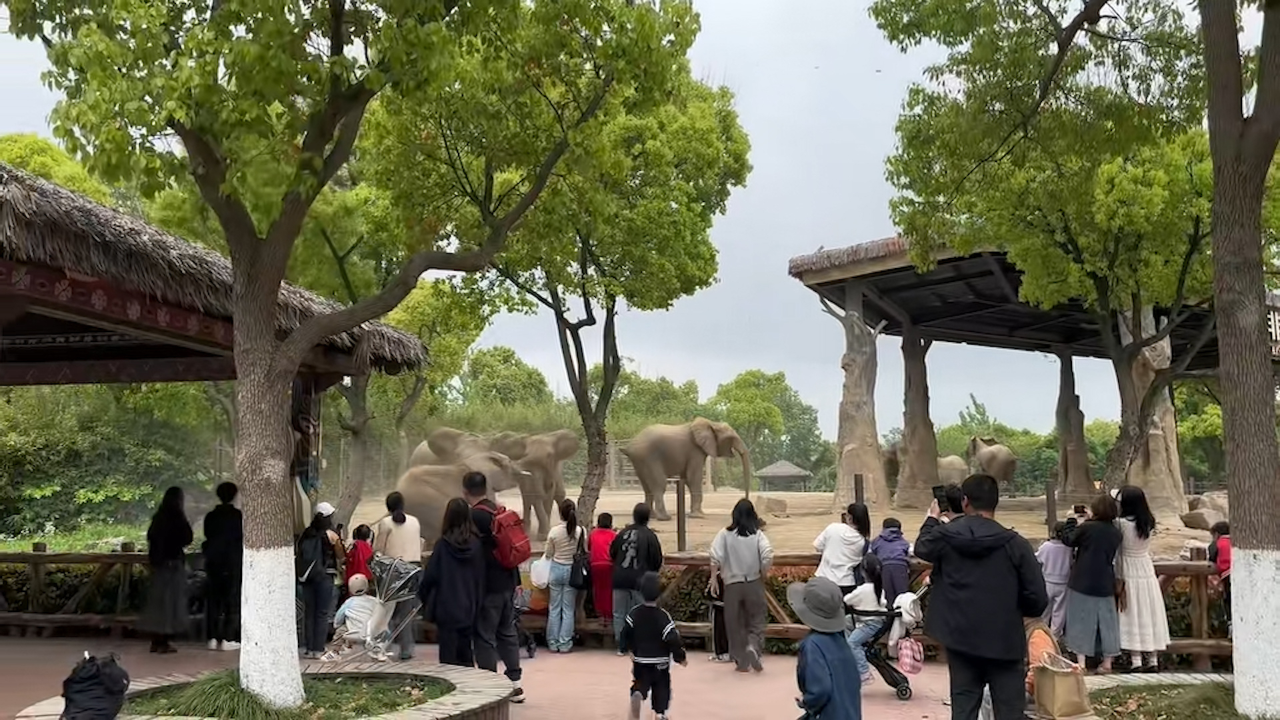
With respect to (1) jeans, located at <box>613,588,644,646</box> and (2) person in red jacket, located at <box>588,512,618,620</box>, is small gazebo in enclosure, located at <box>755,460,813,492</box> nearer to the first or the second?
(2) person in red jacket, located at <box>588,512,618,620</box>

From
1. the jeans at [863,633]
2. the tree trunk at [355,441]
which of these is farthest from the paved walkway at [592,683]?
the tree trunk at [355,441]

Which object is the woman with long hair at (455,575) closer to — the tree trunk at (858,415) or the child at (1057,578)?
the child at (1057,578)

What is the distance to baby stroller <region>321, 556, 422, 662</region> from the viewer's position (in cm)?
693

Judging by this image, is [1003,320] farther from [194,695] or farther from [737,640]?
[194,695]

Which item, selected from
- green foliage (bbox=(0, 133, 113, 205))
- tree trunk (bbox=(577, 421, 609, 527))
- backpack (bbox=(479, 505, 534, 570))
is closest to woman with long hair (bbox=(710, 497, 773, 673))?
backpack (bbox=(479, 505, 534, 570))

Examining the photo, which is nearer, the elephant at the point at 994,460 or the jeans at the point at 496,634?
the jeans at the point at 496,634

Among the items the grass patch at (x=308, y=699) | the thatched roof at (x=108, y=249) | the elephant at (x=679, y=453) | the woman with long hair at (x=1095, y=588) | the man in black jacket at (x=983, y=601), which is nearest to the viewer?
the man in black jacket at (x=983, y=601)

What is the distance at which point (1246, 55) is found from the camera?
7539 millimetres

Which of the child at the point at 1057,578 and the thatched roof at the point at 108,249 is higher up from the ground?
the thatched roof at the point at 108,249

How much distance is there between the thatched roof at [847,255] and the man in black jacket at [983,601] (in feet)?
40.8

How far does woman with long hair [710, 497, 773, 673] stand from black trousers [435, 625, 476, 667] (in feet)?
7.15

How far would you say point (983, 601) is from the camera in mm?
4609

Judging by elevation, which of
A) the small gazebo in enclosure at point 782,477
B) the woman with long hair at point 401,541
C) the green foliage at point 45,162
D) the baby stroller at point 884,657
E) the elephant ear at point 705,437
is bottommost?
the baby stroller at point 884,657

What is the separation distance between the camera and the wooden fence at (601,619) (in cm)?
812
